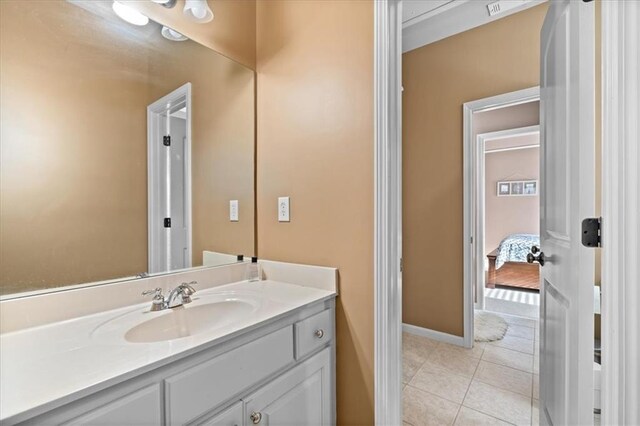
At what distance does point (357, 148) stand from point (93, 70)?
1.05 meters

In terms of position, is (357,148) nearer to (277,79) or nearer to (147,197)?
(277,79)

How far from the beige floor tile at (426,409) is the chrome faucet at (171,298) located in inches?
54.7

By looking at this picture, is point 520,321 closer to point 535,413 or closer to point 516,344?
point 516,344

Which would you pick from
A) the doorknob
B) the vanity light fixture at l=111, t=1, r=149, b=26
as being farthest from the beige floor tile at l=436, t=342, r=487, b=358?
the vanity light fixture at l=111, t=1, r=149, b=26

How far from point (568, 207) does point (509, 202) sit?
5.64m

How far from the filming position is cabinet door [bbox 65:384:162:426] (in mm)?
608

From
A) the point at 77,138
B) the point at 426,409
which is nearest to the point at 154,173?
the point at 77,138

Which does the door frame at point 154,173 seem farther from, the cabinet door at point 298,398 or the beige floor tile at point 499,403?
the beige floor tile at point 499,403

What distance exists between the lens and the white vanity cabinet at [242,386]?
64cm

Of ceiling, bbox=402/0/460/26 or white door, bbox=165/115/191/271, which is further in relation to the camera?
ceiling, bbox=402/0/460/26

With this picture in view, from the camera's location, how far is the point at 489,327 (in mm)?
2928

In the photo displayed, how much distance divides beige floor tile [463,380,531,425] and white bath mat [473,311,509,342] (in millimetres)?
815

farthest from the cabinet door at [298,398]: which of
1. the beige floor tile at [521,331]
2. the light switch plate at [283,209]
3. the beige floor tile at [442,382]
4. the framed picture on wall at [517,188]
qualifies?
the framed picture on wall at [517,188]

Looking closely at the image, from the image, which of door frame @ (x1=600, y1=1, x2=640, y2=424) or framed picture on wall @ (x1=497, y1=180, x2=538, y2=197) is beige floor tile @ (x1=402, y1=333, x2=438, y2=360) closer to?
door frame @ (x1=600, y1=1, x2=640, y2=424)
